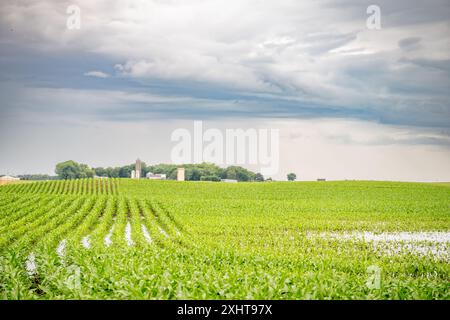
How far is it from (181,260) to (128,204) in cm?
2233

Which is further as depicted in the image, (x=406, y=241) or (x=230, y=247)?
(x=406, y=241)

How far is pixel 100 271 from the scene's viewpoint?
10414 mm

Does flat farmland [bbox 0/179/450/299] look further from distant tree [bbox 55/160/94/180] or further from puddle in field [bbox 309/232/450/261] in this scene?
distant tree [bbox 55/160/94/180]

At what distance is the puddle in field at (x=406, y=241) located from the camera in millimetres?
17516

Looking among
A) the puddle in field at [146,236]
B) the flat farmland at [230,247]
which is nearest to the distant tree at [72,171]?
the flat farmland at [230,247]

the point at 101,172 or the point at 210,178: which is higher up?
the point at 101,172

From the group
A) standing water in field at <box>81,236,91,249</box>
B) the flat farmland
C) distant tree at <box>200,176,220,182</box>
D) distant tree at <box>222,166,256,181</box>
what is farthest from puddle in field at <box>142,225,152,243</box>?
distant tree at <box>200,176,220,182</box>

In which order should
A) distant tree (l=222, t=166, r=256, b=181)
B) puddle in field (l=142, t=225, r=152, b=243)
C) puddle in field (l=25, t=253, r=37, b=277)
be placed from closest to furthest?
1. puddle in field (l=25, t=253, r=37, b=277)
2. puddle in field (l=142, t=225, r=152, b=243)
3. distant tree (l=222, t=166, r=256, b=181)

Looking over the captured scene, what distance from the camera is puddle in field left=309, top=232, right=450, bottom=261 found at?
17.5 meters

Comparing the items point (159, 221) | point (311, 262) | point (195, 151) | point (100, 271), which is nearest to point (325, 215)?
point (159, 221)

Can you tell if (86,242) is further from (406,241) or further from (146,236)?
(406,241)

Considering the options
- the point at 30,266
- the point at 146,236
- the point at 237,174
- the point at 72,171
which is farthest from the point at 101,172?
the point at 30,266

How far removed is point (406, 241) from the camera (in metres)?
20.2
